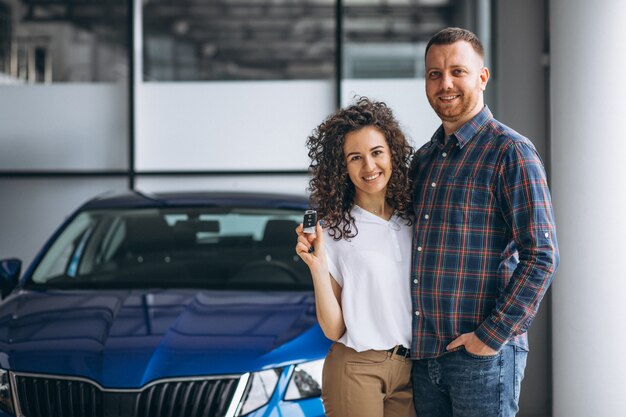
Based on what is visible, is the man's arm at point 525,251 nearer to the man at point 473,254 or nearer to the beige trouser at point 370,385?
the man at point 473,254

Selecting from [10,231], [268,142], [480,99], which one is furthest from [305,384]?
[10,231]

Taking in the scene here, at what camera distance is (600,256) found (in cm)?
382

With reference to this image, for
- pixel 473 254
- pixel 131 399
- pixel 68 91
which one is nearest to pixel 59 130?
pixel 68 91

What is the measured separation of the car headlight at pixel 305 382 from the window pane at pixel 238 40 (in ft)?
13.6

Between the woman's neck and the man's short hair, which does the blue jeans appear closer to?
the woman's neck

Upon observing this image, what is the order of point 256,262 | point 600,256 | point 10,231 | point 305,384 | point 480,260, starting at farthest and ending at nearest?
point 10,231
point 256,262
point 600,256
point 305,384
point 480,260

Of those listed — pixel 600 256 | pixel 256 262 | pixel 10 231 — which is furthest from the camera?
pixel 10 231

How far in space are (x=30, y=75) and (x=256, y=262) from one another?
3634 millimetres

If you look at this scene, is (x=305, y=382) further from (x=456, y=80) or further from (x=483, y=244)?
(x=456, y=80)

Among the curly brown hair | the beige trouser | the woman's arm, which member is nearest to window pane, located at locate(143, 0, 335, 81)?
the curly brown hair

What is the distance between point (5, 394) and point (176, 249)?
142 cm

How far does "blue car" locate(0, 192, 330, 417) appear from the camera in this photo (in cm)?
286

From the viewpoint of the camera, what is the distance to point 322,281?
2.32m

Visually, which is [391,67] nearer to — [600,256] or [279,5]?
[279,5]
